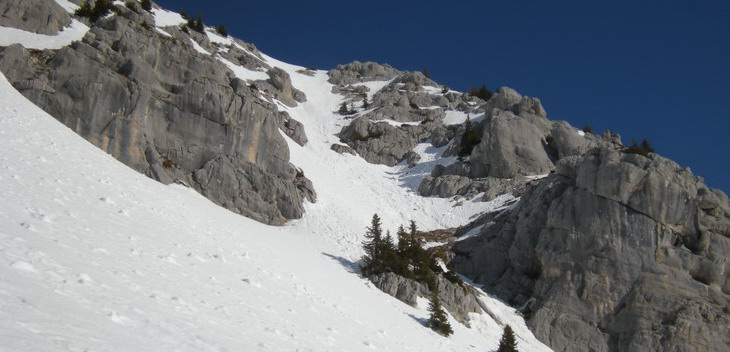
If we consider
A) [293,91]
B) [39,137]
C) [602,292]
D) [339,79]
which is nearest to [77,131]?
[39,137]

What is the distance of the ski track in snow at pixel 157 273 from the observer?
9547 millimetres

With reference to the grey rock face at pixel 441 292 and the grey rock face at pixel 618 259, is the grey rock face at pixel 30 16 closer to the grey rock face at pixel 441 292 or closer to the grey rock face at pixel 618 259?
the grey rock face at pixel 441 292

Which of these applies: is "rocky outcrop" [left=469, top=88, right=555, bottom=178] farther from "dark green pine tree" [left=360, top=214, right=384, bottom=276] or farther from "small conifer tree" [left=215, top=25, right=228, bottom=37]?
"small conifer tree" [left=215, top=25, right=228, bottom=37]

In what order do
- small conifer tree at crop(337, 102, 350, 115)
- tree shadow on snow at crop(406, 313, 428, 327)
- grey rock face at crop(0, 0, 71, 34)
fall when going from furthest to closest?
small conifer tree at crop(337, 102, 350, 115), grey rock face at crop(0, 0, 71, 34), tree shadow on snow at crop(406, 313, 428, 327)

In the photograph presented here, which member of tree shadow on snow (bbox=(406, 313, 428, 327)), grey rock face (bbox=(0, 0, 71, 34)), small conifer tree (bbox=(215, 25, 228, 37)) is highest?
small conifer tree (bbox=(215, 25, 228, 37))

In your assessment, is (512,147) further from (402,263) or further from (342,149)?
(402,263)

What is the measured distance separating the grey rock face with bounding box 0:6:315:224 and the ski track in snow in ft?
7.19

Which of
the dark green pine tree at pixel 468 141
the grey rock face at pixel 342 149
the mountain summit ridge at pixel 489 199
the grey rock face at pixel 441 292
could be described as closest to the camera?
the grey rock face at pixel 441 292

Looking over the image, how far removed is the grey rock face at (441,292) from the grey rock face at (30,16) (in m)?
34.5

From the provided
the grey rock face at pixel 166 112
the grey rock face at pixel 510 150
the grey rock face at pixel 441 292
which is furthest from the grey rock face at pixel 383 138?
the grey rock face at pixel 441 292

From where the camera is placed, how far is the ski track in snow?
376 inches

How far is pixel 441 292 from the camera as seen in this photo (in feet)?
101

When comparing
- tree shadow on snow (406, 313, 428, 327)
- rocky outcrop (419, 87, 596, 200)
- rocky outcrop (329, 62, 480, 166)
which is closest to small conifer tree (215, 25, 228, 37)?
rocky outcrop (329, 62, 480, 166)

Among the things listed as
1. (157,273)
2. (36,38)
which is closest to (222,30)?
(36,38)
